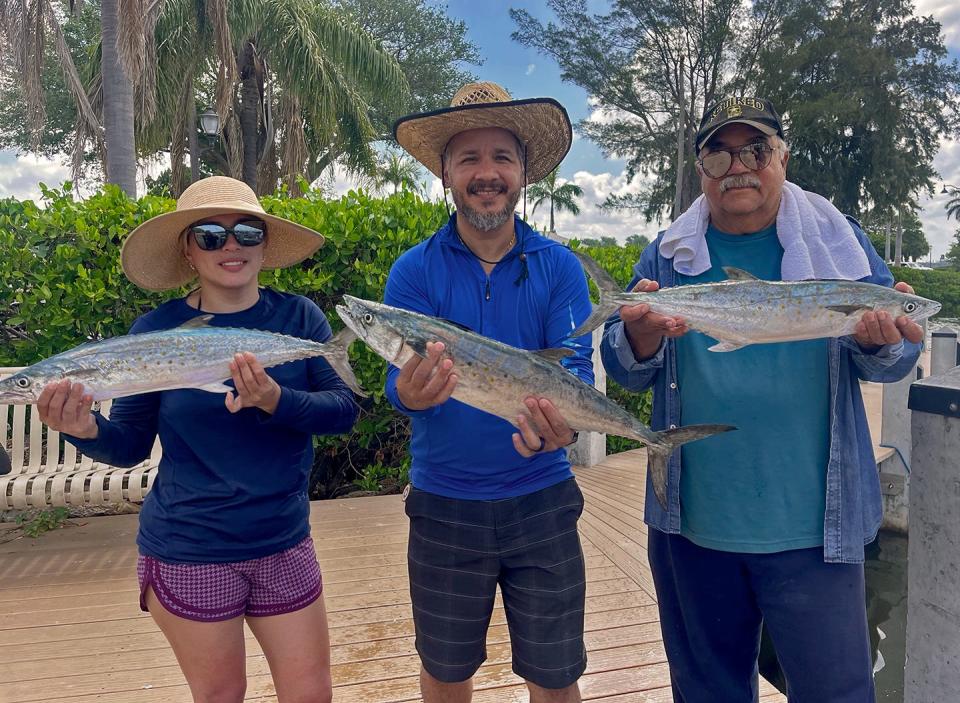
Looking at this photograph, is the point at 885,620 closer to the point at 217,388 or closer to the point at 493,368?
the point at 493,368

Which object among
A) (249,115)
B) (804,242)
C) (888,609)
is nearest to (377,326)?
(804,242)

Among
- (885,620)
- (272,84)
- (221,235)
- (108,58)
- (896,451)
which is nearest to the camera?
(221,235)

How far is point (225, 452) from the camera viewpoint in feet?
7.38

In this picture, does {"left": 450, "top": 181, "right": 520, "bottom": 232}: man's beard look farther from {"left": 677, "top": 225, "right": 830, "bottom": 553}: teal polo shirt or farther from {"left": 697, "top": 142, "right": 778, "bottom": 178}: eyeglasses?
{"left": 677, "top": 225, "right": 830, "bottom": 553}: teal polo shirt

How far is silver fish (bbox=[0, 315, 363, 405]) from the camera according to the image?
2.16 m

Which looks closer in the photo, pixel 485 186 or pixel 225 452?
pixel 225 452

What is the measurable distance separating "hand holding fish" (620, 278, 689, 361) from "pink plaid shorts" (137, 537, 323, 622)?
1411 mm

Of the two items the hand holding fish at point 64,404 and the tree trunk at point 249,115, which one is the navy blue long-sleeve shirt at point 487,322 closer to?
the hand holding fish at point 64,404

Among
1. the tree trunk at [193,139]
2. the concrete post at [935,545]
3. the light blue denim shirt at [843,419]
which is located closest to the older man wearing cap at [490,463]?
the light blue denim shirt at [843,419]

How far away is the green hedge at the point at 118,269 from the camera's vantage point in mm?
5023

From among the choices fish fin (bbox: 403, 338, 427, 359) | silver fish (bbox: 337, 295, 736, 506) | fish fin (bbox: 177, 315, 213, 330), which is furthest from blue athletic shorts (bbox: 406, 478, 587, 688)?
fish fin (bbox: 177, 315, 213, 330)

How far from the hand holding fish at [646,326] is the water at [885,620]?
381 cm

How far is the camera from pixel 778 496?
7.27 ft

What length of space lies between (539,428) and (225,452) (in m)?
1.09
